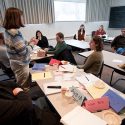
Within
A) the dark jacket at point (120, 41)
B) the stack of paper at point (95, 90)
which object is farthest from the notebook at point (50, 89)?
the dark jacket at point (120, 41)

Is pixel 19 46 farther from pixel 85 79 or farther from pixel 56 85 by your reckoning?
pixel 85 79

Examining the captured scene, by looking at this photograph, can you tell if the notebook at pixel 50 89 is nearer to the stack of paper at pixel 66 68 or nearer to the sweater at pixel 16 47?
the stack of paper at pixel 66 68

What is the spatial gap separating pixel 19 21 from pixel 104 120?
1.45 meters

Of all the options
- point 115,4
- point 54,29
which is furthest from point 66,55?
point 115,4

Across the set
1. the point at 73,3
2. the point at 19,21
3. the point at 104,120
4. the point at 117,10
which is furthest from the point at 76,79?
the point at 117,10

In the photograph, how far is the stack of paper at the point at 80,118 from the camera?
111 centimetres

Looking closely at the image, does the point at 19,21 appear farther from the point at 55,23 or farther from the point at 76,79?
the point at 55,23

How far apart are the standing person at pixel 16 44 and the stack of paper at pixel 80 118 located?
107 cm

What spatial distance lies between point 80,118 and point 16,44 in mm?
1205

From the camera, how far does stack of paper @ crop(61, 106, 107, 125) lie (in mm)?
1106

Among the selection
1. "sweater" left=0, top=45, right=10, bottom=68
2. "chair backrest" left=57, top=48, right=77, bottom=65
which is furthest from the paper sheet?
"sweater" left=0, top=45, right=10, bottom=68

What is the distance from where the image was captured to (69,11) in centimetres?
598

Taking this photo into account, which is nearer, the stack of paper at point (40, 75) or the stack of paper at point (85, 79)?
the stack of paper at point (85, 79)

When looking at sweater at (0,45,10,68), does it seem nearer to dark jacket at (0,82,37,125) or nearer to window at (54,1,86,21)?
dark jacket at (0,82,37,125)
